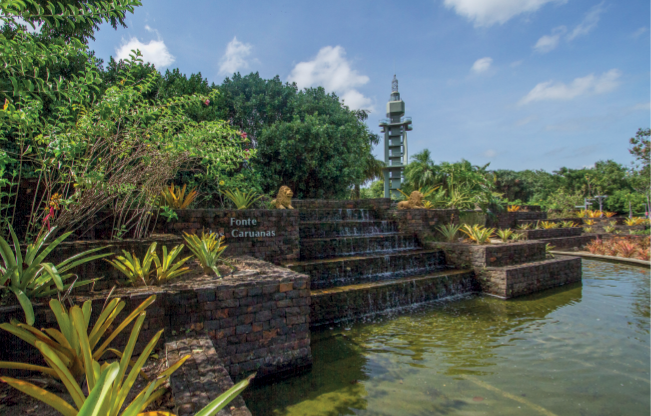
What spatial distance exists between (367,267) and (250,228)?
8.30 feet

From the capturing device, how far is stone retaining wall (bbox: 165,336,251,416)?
2.07 metres

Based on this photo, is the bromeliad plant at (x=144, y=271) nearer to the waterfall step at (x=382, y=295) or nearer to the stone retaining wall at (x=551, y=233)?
the waterfall step at (x=382, y=295)

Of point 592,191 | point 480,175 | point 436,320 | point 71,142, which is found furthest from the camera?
point 592,191

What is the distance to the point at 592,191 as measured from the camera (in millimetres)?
29375

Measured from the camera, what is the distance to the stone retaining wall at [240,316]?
319cm

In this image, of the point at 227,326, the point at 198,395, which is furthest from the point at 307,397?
the point at 198,395

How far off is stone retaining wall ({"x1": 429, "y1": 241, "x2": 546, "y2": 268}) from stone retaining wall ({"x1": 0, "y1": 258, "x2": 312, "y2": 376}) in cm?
542

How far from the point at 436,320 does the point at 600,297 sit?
383cm

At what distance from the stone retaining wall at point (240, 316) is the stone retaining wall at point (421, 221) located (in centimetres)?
605

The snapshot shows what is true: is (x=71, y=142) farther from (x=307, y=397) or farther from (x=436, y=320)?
(x=436, y=320)

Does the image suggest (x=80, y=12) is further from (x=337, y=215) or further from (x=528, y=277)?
(x=528, y=277)

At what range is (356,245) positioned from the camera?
316 inches

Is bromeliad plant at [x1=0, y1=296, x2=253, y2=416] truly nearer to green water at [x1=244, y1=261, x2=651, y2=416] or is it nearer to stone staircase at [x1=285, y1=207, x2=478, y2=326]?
green water at [x1=244, y1=261, x2=651, y2=416]

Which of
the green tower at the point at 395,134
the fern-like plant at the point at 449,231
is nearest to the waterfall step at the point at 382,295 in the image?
the fern-like plant at the point at 449,231
